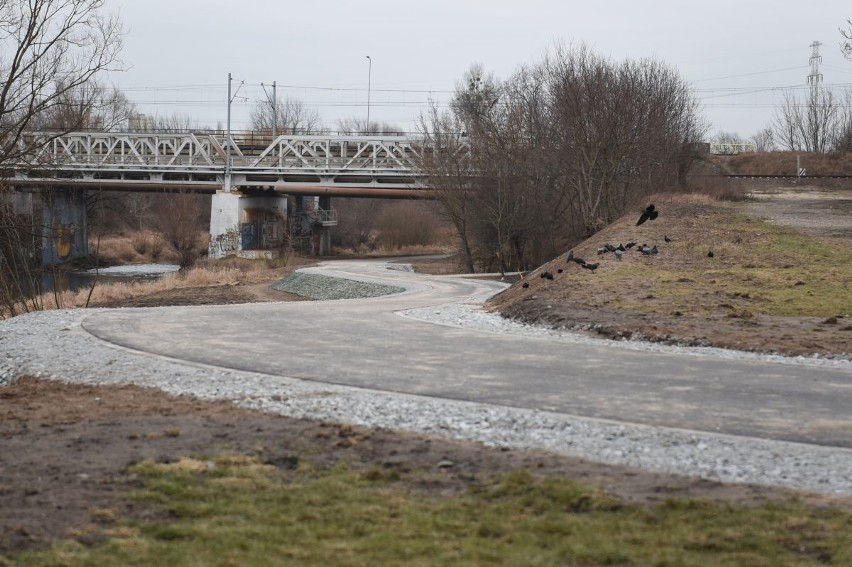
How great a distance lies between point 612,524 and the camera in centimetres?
726

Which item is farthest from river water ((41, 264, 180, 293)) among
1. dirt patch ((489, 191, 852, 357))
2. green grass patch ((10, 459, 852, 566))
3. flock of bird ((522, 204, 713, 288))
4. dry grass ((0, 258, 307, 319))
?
green grass patch ((10, 459, 852, 566))

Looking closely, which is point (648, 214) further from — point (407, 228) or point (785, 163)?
point (407, 228)

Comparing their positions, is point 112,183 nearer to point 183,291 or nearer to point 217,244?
point 217,244

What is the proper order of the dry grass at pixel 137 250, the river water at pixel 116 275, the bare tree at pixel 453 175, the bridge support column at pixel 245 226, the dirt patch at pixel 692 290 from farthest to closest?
the dry grass at pixel 137 250 → the bridge support column at pixel 245 226 → the river water at pixel 116 275 → the bare tree at pixel 453 175 → the dirt patch at pixel 692 290

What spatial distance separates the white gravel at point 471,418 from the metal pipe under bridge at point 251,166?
51688 millimetres

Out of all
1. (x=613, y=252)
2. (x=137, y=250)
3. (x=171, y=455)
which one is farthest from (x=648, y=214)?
(x=137, y=250)

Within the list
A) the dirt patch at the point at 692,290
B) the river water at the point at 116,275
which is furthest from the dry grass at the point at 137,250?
the dirt patch at the point at 692,290

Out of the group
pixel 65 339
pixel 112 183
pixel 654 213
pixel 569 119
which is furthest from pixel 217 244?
pixel 65 339

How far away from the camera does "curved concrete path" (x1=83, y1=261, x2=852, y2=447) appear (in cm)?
1162

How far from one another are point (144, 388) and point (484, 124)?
3857cm

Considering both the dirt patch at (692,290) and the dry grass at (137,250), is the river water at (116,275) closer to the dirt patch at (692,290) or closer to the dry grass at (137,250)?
the dry grass at (137,250)

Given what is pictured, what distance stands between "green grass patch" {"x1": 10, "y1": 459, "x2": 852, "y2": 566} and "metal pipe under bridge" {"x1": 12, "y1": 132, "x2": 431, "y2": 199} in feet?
194

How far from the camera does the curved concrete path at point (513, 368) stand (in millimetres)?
11625

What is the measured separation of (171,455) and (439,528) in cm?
322
